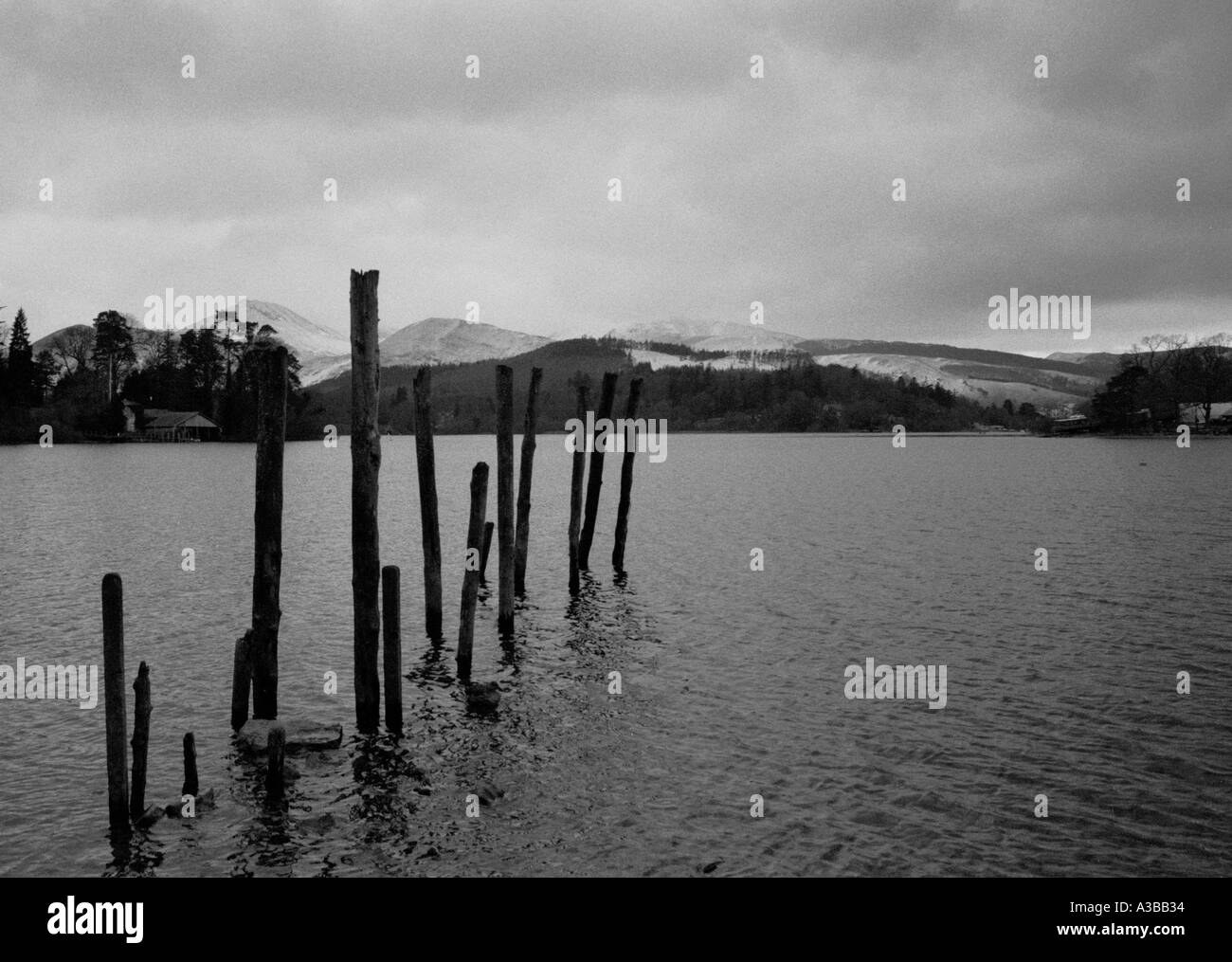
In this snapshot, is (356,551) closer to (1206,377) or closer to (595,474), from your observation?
(595,474)

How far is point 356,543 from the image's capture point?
1530 centimetres

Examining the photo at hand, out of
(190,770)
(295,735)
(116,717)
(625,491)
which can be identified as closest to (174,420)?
(625,491)

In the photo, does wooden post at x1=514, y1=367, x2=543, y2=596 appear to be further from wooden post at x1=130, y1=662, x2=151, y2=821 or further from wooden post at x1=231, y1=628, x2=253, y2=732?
wooden post at x1=130, y1=662, x2=151, y2=821


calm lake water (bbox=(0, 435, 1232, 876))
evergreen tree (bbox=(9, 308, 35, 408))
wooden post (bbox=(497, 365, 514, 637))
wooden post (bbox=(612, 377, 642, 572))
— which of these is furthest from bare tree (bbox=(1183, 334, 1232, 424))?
evergreen tree (bbox=(9, 308, 35, 408))

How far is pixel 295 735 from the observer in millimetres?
15188

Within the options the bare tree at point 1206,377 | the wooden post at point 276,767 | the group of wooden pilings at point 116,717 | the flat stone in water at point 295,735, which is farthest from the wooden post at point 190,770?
the bare tree at point 1206,377

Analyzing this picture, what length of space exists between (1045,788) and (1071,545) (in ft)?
102

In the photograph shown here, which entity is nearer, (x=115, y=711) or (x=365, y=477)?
(x=115, y=711)

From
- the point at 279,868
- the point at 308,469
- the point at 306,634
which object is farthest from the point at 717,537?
the point at 308,469

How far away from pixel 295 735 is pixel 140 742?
3.09 metres

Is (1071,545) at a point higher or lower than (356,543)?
lower

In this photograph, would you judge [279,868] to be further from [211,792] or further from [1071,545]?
[1071,545]

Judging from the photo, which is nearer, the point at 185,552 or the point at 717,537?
the point at 185,552
